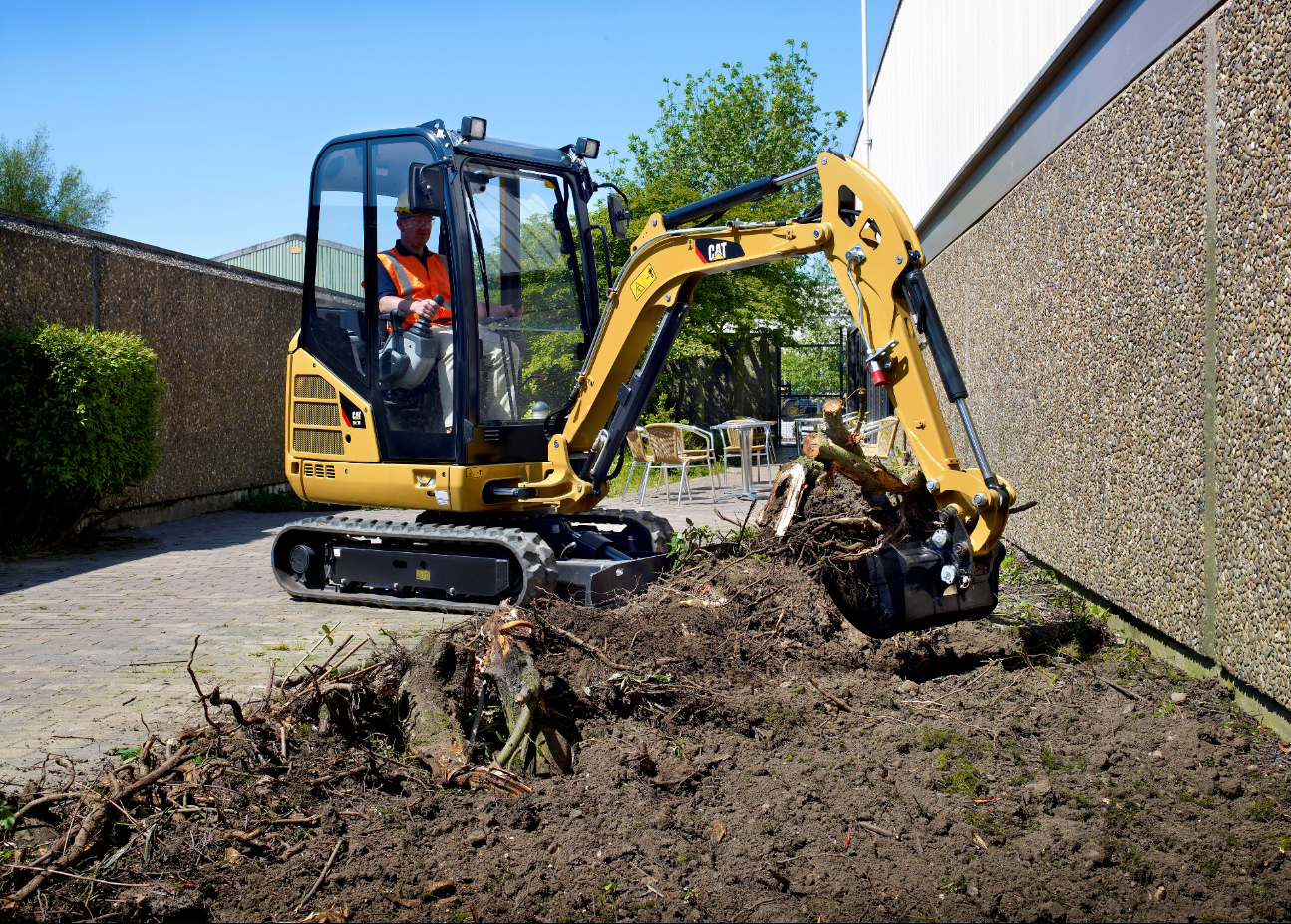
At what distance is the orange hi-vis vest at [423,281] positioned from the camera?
6254 millimetres

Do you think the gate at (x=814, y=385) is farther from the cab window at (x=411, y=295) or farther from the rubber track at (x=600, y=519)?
the cab window at (x=411, y=295)

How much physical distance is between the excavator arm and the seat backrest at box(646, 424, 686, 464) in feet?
16.3

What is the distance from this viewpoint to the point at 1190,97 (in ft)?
13.9

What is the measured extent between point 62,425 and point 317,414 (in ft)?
11.6

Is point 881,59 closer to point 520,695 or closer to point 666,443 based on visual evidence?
point 666,443

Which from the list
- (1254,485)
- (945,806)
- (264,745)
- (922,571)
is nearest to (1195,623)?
(1254,485)

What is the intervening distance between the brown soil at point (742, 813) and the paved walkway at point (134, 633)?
3.02 ft

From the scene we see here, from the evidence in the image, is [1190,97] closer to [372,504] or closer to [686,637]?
[686,637]

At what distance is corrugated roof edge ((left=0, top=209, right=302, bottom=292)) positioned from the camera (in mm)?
9305

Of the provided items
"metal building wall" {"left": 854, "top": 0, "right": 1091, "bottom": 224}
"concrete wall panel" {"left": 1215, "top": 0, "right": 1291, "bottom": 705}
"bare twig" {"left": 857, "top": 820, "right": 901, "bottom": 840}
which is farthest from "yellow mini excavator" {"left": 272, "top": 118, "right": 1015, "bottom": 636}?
"bare twig" {"left": 857, "top": 820, "right": 901, "bottom": 840}

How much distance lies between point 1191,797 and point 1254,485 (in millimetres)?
1305

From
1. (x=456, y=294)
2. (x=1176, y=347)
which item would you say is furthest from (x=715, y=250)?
(x=1176, y=347)

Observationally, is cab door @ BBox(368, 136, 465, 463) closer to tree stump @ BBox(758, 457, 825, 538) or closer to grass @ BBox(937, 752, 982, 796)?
tree stump @ BBox(758, 457, 825, 538)

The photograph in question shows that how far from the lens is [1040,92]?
6457mm
